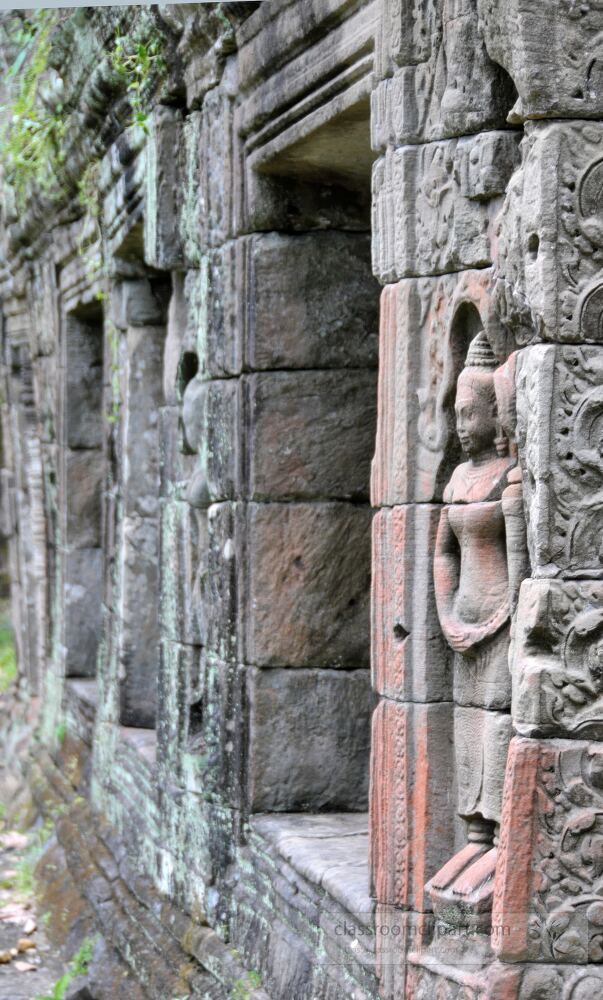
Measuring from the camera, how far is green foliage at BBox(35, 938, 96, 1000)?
6633 millimetres

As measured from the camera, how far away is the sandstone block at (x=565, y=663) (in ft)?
11.1

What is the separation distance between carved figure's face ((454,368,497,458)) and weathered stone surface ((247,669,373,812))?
194 cm

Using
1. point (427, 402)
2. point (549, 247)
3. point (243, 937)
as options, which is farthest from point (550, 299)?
point (243, 937)

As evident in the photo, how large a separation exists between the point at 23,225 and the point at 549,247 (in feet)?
25.1

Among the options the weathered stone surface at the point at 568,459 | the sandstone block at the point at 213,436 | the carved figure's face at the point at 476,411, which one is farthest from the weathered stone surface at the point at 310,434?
the weathered stone surface at the point at 568,459

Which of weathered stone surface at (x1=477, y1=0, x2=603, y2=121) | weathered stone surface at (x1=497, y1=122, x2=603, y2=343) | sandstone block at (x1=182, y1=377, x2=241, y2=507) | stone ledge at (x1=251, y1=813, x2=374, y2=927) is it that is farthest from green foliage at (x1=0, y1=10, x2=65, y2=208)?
weathered stone surface at (x1=497, y1=122, x2=603, y2=343)

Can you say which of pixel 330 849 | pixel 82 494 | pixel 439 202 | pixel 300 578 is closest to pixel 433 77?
pixel 439 202

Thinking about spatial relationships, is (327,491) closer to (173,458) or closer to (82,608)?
(173,458)

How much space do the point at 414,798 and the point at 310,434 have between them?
1.87 meters

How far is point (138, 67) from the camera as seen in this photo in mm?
6762

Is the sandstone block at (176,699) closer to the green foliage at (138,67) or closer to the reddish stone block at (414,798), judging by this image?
the green foliage at (138,67)

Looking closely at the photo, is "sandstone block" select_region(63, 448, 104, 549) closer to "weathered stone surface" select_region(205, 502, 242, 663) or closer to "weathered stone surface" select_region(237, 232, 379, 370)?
"weathered stone surface" select_region(205, 502, 242, 663)

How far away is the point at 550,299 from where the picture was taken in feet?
11.1

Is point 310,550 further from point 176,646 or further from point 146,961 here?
point 146,961
